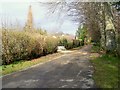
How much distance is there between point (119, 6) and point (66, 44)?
40.2m

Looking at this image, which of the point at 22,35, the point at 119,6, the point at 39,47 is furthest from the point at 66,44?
the point at 119,6

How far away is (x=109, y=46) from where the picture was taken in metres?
26.2

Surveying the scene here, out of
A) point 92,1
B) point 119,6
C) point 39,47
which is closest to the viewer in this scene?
point 119,6

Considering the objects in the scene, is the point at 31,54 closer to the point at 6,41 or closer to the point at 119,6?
the point at 6,41

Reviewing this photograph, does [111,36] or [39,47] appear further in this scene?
[39,47]

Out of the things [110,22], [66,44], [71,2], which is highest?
[71,2]

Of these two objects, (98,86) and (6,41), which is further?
(6,41)

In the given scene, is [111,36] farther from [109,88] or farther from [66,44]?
[66,44]

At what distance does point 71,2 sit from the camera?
21.8 metres

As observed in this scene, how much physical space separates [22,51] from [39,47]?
232 inches

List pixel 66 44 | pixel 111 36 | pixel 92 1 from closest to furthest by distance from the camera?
pixel 92 1 < pixel 111 36 < pixel 66 44

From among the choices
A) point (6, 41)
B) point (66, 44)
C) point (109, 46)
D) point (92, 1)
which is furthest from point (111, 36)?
point (66, 44)

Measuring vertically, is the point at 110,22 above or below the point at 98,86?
above

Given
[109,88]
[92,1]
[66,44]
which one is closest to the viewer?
[109,88]
